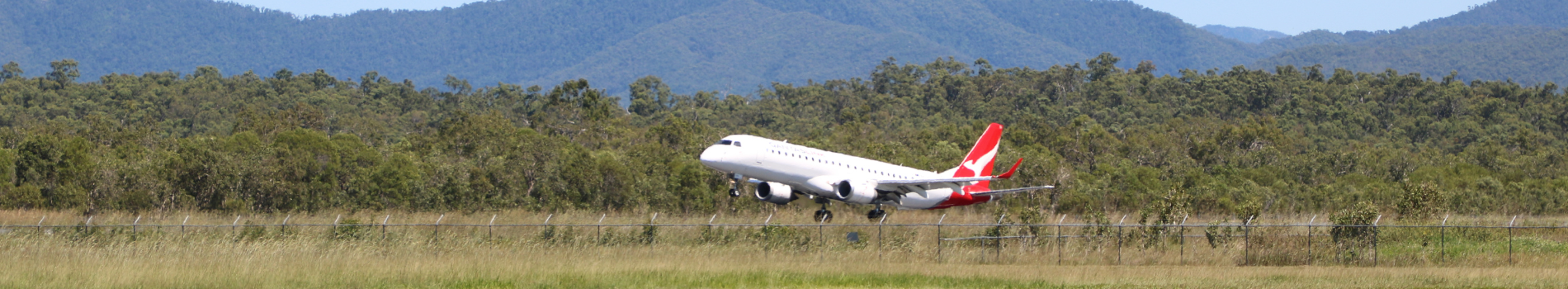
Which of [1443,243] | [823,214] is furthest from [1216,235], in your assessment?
[823,214]

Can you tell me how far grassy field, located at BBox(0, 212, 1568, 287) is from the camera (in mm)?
28594

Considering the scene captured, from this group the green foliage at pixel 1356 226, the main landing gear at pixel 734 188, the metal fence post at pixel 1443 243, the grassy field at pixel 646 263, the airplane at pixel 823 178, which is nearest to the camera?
the grassy field at pixel 646 263

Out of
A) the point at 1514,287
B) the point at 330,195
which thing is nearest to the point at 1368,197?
the point at 1514,287

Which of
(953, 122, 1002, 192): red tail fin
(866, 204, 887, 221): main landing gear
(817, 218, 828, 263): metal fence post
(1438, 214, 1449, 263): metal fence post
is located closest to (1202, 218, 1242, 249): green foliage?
(1438, 214, 1449, 263): metal fence post

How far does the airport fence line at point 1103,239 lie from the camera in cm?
3550

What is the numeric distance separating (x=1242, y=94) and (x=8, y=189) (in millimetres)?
123826

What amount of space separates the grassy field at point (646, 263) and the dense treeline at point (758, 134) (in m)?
8.93

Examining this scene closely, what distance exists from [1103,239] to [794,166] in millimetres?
11053

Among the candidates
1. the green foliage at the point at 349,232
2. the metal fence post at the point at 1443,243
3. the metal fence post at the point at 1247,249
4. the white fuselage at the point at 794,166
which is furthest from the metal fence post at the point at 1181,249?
the green foliage at the point at 349,232

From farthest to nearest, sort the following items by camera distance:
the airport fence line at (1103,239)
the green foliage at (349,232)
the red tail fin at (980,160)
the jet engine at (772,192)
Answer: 1. the red tail fin at (980,160)
2. the jet engine at (772,192)
3. the green foliage at (349,232)
4. the airport fence line at (1103,239)

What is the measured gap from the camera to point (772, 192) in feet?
153

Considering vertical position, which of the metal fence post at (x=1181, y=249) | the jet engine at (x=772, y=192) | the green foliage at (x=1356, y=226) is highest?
the jet engine at (x=772, y=192)

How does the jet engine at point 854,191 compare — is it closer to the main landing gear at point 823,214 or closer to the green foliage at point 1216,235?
the main landing gear at point 823,214

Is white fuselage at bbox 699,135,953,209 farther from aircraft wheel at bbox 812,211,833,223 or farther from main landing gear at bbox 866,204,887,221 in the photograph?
aircraft wheel at bbox 812,211,833,223
